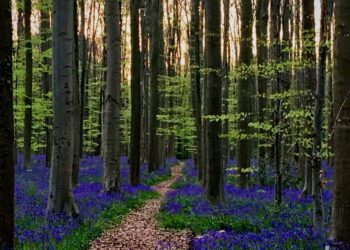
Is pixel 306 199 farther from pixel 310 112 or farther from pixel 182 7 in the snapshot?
pixel 182 7

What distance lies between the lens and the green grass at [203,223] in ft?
31.2

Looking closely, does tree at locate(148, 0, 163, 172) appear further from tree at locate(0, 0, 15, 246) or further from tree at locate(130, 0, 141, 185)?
tree at locate(0, 0, 15, 246)

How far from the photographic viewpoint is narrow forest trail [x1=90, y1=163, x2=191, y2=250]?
885 cm

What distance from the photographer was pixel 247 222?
9.78 meters

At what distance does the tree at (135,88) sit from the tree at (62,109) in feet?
25.4

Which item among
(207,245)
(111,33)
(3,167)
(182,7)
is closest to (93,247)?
(207,245)

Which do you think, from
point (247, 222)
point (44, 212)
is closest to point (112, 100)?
point (44, 212)

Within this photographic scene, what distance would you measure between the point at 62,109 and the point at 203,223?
4.62 metres

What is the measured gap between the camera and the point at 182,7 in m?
40.7

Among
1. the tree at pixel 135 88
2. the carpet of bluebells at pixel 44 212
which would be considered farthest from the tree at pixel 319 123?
the tree at pixel 135 88

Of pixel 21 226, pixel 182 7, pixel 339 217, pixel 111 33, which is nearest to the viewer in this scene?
pixel 339 217

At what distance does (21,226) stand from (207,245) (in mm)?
4403

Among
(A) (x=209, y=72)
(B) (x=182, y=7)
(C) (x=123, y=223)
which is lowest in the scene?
(C) (x=123, y=223)

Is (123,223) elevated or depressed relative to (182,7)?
depressed
